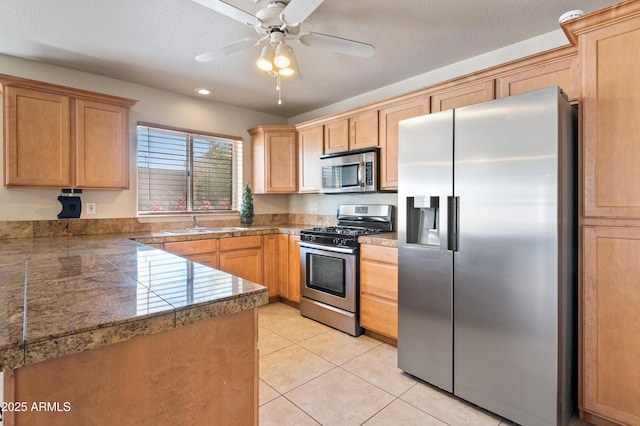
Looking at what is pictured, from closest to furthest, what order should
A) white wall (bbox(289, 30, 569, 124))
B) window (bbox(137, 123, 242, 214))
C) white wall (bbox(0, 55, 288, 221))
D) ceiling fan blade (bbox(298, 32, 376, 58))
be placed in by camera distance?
ceiling fan blade (bbox(298, 32, 376, 58))
white wall (bbox(289, 30, 569, 124))
white wall (bbox(0, 55, 288, 221))
window (bbox(137, 123, 242, 214))

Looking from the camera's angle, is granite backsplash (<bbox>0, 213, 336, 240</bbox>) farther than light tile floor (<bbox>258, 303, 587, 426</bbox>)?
Yes

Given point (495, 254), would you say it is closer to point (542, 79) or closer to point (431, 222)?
point (431, 222)

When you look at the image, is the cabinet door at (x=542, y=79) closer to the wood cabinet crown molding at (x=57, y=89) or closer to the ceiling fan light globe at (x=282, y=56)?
the ceiling fan light globe at (x=282, y=56)

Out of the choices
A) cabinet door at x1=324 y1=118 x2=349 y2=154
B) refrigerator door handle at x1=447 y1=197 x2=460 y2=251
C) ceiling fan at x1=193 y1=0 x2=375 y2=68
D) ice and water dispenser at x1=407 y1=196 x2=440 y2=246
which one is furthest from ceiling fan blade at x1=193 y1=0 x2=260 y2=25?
cabinet door at x1=324 y1=118 x2=349 y2=154

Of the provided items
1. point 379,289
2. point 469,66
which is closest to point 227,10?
point 469,66

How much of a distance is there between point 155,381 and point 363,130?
285 cm

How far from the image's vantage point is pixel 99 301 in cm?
93

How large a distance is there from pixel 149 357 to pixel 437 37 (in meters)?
2.66

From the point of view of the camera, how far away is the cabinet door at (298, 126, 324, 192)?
3.71 m

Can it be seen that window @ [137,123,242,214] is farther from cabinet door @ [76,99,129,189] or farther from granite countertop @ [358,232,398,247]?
granite countertop @ [358,232,398,247]

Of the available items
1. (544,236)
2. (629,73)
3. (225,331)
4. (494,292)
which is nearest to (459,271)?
(494,292)

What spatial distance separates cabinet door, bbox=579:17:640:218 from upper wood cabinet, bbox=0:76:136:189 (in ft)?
11.4

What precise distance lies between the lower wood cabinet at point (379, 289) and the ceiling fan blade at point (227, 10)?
6.15ft

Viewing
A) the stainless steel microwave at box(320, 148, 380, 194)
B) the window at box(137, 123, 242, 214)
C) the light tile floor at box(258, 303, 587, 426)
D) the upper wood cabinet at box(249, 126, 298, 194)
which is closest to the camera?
the light tile floor at box(258, 303, 587, 426)
